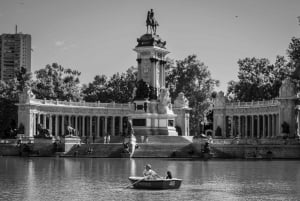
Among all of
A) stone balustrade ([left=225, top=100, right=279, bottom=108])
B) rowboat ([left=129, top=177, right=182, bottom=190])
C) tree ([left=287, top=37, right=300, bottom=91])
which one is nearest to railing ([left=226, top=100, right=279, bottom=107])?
stone balustrade ([left=225, top=100, right=279, bottom=108])

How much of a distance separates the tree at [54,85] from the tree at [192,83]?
18489 mm

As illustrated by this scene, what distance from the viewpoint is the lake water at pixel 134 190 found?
42000 millimetres

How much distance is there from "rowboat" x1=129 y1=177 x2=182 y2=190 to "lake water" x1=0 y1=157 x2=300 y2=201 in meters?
0.49

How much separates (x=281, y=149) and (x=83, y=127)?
158ft

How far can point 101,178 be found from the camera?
5275cm

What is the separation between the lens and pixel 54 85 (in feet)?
445

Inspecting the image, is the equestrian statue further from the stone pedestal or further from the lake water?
the lake water

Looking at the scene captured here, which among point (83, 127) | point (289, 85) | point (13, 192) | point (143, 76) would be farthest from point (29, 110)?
point (13, 192)

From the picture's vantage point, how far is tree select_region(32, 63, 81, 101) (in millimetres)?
132750

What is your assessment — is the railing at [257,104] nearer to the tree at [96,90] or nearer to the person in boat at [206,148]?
the person in boat at [206,148]

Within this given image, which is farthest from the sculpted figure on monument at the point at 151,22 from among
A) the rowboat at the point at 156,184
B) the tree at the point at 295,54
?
the rowboat at the point at 156,184

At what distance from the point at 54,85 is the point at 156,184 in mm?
93112

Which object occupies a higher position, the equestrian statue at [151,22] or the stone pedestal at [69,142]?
the equestrian statue at [151,22]

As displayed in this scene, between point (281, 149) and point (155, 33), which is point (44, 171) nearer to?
point (281, 149)
